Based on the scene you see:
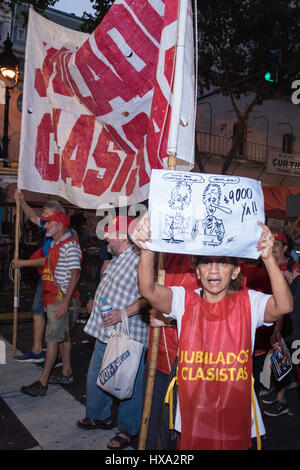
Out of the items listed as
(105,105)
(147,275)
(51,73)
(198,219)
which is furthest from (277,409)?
(51,73)

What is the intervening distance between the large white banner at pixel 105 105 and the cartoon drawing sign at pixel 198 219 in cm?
73

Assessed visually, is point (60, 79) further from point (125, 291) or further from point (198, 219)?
point (198, 219)

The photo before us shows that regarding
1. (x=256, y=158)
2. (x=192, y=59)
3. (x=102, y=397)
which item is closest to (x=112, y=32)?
(x=192, y=59)

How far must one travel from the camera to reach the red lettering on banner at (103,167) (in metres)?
4.29

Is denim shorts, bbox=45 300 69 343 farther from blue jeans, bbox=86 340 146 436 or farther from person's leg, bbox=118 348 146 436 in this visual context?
person's leg, bbox=118 348 146 436

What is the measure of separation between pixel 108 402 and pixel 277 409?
73.3 inches

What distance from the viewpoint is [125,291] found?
3.90 metres

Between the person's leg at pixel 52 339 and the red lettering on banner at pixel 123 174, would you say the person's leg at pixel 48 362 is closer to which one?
the person's leg at pixel 52 339

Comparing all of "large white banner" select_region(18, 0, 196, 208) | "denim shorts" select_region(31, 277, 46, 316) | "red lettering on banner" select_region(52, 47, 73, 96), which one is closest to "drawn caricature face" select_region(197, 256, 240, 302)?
"large white banner" select_region(18, 0, 196, 208)

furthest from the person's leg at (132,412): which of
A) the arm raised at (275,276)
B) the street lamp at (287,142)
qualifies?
the street lamp at (287,142)

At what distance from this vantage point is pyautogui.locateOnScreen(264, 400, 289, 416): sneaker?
4.66 m

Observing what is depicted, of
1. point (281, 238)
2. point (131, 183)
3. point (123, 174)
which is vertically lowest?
point (281, 238)

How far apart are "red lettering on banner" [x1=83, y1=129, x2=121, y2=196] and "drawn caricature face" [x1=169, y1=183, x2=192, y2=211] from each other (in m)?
2.14
